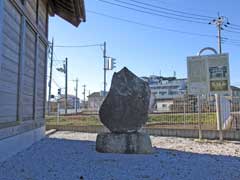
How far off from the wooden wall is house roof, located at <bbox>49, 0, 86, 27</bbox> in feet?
4.20

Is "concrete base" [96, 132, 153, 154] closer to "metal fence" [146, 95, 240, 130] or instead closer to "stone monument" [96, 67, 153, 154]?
"stone monument" [96, 67, 153, 154]

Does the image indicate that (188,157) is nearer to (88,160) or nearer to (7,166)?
(88,160)

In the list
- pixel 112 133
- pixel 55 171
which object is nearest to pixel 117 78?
pixel 112 133

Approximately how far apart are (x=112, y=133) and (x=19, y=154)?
2.23 metres

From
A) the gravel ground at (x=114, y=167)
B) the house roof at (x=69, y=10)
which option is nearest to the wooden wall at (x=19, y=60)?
the gravel ground at (x=114, y=167)

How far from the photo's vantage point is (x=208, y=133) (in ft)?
37.6

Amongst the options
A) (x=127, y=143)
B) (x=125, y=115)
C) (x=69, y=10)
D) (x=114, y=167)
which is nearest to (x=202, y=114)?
(x=125, y=115)

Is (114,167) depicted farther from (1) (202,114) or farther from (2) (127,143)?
(1) (202,114)

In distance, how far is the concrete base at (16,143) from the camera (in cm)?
566

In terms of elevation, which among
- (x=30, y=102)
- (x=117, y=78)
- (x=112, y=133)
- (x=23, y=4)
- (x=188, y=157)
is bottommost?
(x=188, y=157)

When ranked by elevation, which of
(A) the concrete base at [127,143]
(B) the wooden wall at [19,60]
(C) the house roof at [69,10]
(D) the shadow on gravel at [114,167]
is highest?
(C) the house roof at [69,10]

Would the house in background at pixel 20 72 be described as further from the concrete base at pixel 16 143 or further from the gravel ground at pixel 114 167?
the gravel ground at pixel 114 167

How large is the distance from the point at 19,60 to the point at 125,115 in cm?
283

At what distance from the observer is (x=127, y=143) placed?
7.11 metres
